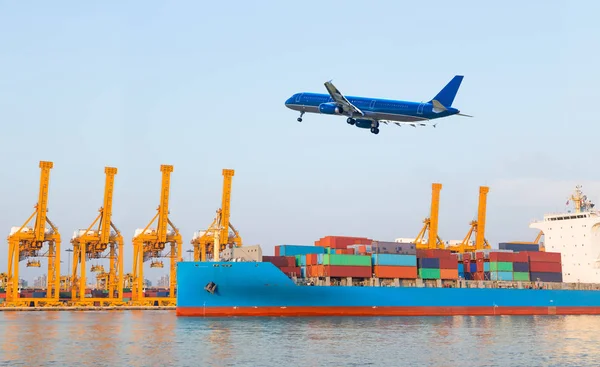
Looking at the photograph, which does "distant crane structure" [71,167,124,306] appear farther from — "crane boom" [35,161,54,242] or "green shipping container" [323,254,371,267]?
"green shipping container" [323,254,371,267]

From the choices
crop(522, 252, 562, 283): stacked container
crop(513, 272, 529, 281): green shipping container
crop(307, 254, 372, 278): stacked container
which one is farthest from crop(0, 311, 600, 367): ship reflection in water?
crop(522, 252, 562, 283): stacked container

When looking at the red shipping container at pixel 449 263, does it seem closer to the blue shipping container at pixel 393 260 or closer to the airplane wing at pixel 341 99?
the blue shipping container at pixel 393 260

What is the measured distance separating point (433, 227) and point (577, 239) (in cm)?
2707

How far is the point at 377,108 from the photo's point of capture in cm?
5456

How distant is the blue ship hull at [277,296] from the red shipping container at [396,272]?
1269 millimetres

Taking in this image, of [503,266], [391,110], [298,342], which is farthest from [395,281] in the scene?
[298,342]

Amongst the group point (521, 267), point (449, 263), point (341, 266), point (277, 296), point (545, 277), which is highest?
point (449, 263)

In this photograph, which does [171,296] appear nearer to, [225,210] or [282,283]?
[225,210]

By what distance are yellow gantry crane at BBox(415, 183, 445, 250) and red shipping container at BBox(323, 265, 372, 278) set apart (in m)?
42.5

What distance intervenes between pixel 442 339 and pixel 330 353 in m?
11.9

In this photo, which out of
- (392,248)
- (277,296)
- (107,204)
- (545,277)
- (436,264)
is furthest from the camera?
(107,204)

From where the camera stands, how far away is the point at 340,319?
6794 centimetres

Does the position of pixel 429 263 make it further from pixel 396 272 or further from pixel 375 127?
pixel 375 127

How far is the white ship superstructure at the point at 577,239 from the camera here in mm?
86250
